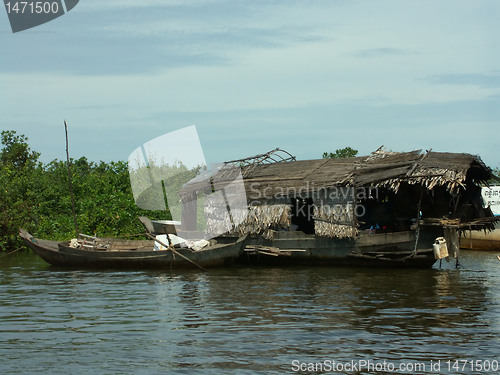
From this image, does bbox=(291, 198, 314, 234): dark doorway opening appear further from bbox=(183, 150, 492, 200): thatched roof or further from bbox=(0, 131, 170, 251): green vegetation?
bbox=(0, 131, 170, 251): green vegetation

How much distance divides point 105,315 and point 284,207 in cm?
867

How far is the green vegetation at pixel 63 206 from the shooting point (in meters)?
27.4

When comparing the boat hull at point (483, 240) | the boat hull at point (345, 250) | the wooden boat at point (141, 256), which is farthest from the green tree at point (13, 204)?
the boat hull at point (483, 240)

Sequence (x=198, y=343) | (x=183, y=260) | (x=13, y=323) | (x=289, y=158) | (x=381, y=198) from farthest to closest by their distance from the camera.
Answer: (x=289, y=158), (x=381, y=198), (x=183, y=260), (x=13, y=323), (x=198, y=343)

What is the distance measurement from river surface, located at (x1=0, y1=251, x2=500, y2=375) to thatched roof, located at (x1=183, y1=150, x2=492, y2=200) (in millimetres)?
2722

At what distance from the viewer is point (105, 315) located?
1233 cm

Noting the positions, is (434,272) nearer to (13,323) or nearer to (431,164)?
(431,164)

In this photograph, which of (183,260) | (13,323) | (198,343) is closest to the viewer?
(198,343)

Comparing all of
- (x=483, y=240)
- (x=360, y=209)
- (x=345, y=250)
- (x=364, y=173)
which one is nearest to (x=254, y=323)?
(x=345, y=250)

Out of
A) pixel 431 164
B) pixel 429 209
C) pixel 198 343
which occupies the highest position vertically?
pixel 431 164

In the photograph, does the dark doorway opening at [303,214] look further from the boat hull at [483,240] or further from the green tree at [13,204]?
the green tree at [13,204]

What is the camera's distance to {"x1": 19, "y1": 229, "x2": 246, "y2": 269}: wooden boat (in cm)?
1905

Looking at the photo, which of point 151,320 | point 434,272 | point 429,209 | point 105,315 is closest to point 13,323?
point 105,315

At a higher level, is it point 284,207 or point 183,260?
point 284,207
